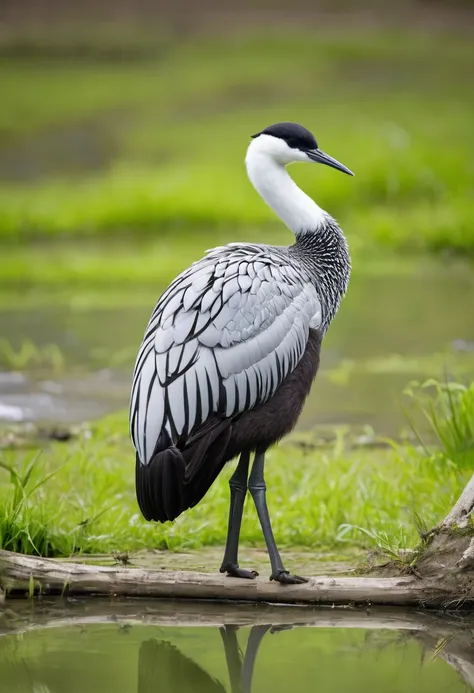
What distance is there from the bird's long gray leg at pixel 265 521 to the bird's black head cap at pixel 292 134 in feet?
3.78

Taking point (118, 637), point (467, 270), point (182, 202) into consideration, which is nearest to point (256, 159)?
point (118, 637)

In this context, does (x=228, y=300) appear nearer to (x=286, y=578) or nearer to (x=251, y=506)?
(x=286, y=578)

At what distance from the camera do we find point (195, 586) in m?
3.92

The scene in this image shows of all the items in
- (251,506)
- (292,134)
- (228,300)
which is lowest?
(251,506)

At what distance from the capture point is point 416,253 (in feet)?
36.6

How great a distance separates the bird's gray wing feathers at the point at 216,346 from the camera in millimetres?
3834

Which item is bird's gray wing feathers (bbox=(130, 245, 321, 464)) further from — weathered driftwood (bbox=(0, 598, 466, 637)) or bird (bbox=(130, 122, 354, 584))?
weathered driftwood (bbox=(0, 598, 466, 637))

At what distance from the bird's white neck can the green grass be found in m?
1.04

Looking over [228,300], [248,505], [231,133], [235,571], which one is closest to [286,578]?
[235,571]

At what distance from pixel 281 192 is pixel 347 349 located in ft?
12.4

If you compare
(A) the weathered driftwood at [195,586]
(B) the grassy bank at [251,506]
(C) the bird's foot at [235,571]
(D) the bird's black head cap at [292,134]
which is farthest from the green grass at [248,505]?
(D) the bird's black head cap at [292,134]

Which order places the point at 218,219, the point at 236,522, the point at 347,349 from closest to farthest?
the point at 236,522
the point at 347,349
the point at 218,219

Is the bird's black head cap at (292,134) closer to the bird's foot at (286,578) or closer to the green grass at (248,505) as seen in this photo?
the green grass at (248,505)

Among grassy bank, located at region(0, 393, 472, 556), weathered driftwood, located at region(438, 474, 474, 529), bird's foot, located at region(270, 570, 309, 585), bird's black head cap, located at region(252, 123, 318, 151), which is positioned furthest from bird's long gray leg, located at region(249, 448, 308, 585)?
bird's black head cap, located at region(252, 123, 318, 151)
